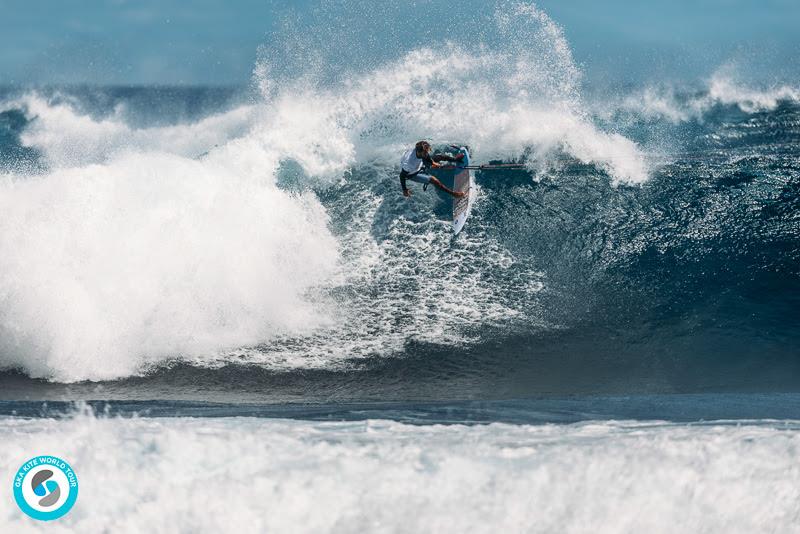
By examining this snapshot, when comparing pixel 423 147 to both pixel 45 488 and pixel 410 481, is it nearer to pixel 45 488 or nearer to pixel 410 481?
pixel 410 481

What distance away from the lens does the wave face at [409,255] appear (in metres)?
9.39

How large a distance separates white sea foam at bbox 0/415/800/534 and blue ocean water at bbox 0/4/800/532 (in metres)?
0.03

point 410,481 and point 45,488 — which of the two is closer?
Answer: point 45,488

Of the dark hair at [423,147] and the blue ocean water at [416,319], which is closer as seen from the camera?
the blue ocean water at [416,319]

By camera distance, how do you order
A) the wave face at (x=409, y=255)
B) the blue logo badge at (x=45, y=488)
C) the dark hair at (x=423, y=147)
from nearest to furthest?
the blue logo badge at (x=45, y=488) → the wave face at (x=409, y=255) → the dark hair at (x=423, y=147)

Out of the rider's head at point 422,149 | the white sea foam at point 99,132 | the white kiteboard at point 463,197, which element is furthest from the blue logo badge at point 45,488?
the white sea foam at point 99,132

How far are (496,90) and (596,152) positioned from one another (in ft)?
10.5

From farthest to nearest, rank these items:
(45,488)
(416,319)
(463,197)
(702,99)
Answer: (702,99)
(463,197)
(416,319)
(45,488)

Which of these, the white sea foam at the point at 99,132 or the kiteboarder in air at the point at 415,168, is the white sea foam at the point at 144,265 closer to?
the kiteboarder in air at the point at 415,168

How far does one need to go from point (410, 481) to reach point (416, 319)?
5.08 m

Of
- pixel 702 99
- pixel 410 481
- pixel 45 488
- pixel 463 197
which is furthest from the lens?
pixel 702 99

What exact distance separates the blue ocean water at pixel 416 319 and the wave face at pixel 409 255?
0.05m

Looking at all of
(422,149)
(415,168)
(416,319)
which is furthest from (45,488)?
(415,168)

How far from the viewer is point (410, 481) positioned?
5469mm
